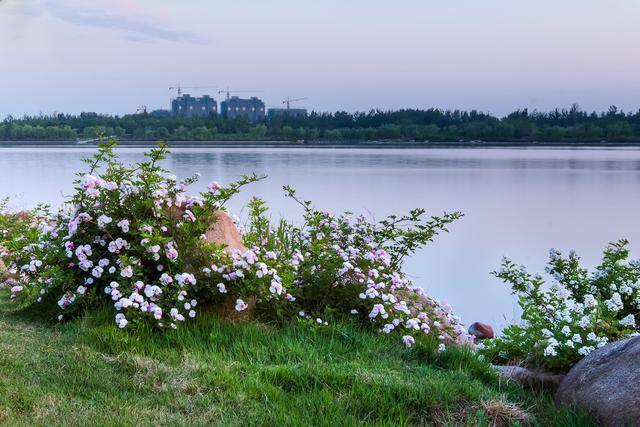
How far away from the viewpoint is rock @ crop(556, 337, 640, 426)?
2.88 m

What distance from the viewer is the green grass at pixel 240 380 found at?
9.69 feet

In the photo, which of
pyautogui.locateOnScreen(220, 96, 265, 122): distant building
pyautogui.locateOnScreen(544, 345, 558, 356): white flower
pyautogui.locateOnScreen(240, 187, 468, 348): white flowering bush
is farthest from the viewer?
pyautogui.locateOnScreen(220, 96, 265, 122): distant building

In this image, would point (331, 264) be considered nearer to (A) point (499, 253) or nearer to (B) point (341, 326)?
(B) point (341, 326)

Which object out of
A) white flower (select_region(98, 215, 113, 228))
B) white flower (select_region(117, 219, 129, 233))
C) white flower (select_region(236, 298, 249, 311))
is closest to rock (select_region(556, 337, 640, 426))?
Result: white flower (select_region(236, 298, 249, 311))

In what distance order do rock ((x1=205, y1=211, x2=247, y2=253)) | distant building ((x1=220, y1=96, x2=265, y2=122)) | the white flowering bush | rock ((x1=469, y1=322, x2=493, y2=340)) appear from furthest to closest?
1. distant building ((x1=220, y1=96, x2=265, y2=122))
2. rock ((x1=469, y1=322, x2=493, y2=340))
3. rock ((x1=205, y1=211, x2=247, y2=253))
4. the white flowering bush

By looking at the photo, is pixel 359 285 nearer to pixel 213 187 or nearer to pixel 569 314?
pixel 213 187

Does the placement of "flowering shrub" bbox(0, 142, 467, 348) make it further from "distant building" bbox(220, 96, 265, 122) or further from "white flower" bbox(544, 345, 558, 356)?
"distant building" bbox(220, 96, 265, 122)

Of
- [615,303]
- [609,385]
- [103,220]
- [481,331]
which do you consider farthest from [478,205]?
[609,385]

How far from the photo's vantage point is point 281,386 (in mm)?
3236

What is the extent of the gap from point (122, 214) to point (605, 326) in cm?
349

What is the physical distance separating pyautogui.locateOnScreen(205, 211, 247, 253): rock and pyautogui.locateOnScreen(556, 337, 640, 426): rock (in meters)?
2.59

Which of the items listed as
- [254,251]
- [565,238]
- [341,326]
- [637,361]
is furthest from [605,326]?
[565,238]

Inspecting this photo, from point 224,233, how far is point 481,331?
336 cm

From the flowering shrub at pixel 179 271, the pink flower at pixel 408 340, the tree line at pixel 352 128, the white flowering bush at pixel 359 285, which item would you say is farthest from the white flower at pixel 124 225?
the tree line at pixel 352 128
